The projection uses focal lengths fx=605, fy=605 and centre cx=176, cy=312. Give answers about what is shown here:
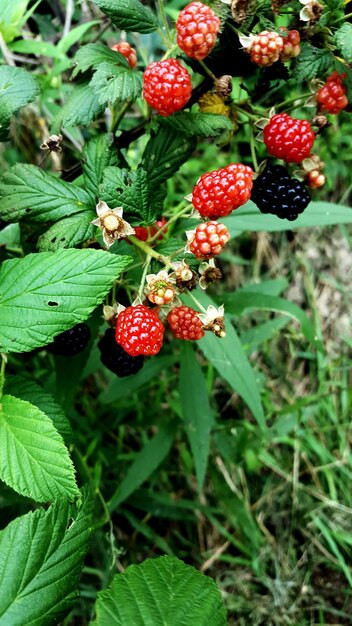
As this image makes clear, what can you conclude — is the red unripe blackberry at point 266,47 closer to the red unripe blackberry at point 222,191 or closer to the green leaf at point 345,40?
the green leaf at point 345,40

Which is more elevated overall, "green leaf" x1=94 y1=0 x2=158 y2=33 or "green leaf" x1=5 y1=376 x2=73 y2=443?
"green leaf" x1=94 y1=0 x2=158 y2=33

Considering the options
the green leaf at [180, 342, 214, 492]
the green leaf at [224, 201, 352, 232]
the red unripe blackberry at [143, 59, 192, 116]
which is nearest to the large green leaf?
the green leaf at [224, 201, 352, 232]

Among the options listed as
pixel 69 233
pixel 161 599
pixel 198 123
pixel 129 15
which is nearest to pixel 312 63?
pixel 198 123

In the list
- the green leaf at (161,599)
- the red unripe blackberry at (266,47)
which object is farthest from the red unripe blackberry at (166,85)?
the green leaf at (161,599)

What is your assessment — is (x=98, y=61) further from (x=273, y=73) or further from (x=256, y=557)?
(x=256, y=557)

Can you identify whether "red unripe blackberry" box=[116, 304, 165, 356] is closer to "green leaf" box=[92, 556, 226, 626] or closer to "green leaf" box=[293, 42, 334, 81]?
"green leaf" box=[92, 556, 226, 626]

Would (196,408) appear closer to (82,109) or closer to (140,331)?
(140,331)
